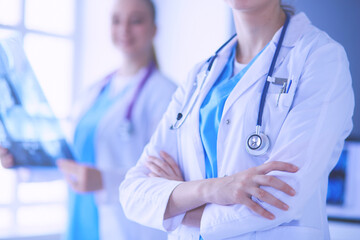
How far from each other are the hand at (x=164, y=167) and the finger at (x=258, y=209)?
0.26 meters

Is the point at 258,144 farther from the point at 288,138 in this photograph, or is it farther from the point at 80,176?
the point at 80,176

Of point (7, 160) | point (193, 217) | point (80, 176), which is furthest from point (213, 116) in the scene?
point (7, 160)

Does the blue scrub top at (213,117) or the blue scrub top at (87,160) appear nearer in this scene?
the blue scrub top at (213,117)

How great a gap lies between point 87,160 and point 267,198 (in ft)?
3.67

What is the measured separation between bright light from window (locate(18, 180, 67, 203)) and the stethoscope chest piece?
7.00ft

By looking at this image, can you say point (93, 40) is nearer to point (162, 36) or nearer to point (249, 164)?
point (162, 36)

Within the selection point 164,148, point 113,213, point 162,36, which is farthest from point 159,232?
point 162,36

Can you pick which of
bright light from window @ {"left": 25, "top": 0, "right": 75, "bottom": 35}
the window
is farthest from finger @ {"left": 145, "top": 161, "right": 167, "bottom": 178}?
bright light from window @ {"left": 25, "top": 0, "right": 75, "bottom": 35}

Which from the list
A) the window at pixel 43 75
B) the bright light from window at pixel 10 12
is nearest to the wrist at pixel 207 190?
the window at pixel 43 75

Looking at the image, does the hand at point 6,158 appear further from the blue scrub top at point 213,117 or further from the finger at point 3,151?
the blue scrub top at point 213,117

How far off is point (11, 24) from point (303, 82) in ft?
7.32

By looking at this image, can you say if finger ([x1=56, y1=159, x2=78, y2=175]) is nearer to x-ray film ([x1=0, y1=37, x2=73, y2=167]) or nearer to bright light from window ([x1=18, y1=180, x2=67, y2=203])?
x-ray film ([x1=0, y1=37, x2=73, y2=167])

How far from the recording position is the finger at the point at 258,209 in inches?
32.3

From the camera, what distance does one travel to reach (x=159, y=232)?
157 cm
